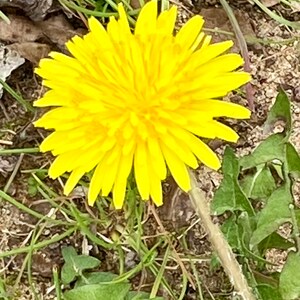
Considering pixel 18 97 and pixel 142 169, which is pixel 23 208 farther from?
pixel 142 169

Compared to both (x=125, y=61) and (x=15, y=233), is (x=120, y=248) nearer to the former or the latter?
(x=15, y=233)

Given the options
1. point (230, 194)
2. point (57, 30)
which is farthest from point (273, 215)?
point (57, 30)

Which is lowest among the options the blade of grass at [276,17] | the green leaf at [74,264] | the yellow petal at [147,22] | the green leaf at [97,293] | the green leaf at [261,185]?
the green leaf at [74,264]

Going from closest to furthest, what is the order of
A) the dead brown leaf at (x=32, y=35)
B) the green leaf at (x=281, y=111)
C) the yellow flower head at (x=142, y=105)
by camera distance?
1. the yellow flower head at (x=142, y=105)
2. the green leaf at (x=281, y=111)
3. the dead brown leaf at (x=32, y=35)

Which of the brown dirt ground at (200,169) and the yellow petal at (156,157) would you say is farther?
the brown dirt ground at (200,169)

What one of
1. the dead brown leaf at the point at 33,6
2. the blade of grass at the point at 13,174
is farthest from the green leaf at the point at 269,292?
the dead brown leaf at the point at 33,6

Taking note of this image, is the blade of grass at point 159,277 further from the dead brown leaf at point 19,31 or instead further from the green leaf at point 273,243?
the dead brown leaf at point 19,31
